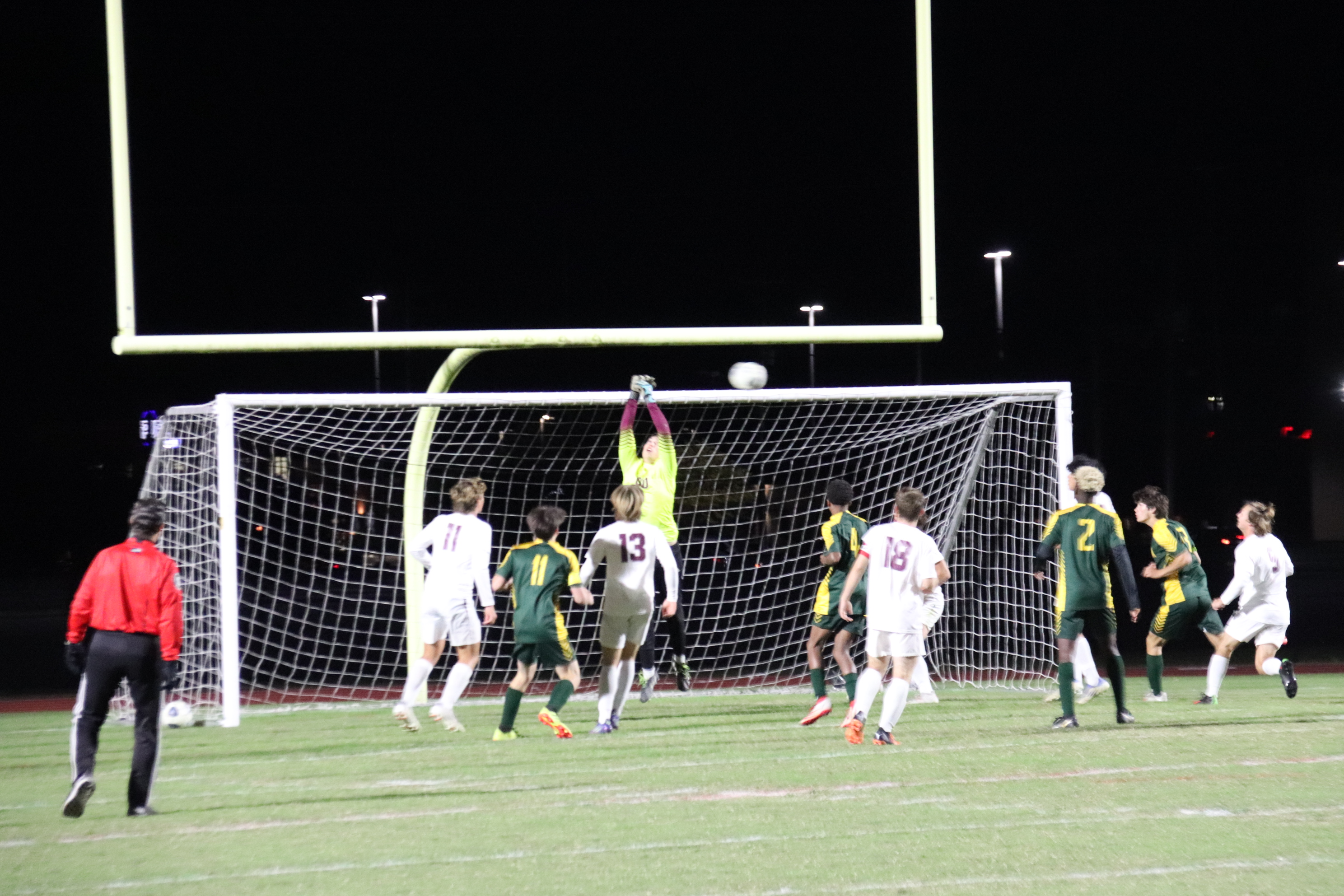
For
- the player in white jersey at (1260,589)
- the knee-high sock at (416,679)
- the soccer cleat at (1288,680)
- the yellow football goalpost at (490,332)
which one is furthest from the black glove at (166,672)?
the soccer cleat at (1288,680)

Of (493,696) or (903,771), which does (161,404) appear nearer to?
(493,696)

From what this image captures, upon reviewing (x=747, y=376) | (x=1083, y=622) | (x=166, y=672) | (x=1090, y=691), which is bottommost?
(x=1090, y=691)

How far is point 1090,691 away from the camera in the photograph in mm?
11820

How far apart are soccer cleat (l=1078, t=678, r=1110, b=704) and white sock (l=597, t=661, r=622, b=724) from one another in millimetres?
3920

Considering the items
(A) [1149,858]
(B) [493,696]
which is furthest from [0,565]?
(A) [1149,858]

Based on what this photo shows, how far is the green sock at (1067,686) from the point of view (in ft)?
32.4

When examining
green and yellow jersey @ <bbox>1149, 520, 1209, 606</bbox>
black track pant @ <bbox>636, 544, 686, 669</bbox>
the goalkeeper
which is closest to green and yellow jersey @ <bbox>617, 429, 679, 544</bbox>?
Result: the goalkeeper

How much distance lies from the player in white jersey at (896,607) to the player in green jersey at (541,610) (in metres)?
1.88

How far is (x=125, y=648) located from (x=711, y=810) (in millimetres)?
2771

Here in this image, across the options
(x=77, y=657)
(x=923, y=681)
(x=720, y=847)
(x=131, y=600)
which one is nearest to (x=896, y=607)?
(x=923, y=681)

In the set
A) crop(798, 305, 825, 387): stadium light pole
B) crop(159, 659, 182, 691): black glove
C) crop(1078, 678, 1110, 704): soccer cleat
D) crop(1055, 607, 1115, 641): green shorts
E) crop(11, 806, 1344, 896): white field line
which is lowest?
crop(1078, 678, 1110, 704): soccer cleat

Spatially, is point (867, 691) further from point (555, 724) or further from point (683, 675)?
point (683, 675)

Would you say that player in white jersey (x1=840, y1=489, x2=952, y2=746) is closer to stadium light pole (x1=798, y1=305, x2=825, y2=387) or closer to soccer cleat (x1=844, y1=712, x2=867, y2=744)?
soccer cleat (x1=844, y1=712, x2=867, y2=744)

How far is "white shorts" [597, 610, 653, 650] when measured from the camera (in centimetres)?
976
